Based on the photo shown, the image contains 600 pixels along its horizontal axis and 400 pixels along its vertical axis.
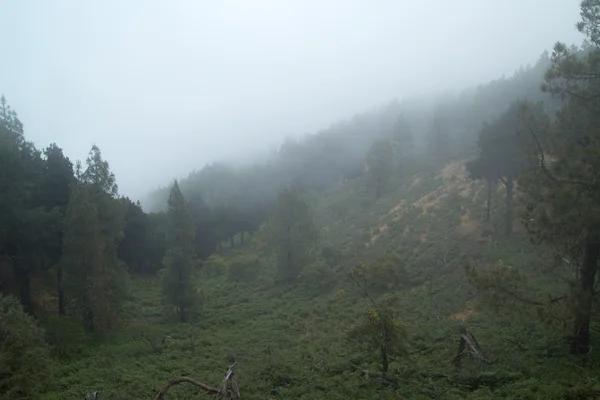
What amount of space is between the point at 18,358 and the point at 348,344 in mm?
13078

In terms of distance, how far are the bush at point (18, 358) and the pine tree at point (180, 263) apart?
18.9 metres

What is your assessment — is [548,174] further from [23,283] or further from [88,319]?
[23,283]

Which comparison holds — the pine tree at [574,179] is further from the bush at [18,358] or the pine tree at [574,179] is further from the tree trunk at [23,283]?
the tree trunk at [23,283]

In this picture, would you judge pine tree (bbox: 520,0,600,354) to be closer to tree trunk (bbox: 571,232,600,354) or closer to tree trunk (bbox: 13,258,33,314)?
tree trunk (bbox: 571,232,600,354)

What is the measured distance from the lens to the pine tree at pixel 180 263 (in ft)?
97.1

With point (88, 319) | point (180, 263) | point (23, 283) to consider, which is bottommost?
point (88, 319)

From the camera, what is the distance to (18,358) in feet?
32.1

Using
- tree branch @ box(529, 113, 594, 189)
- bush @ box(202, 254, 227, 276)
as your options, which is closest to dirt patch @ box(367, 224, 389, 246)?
bush @ box(202, 254, 227, 276)

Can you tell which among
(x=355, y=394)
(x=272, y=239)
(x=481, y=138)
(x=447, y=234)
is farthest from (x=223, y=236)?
(x=355, y=394)

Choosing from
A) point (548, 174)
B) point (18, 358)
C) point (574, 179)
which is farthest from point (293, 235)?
point (18, 358)

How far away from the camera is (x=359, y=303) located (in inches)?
1085

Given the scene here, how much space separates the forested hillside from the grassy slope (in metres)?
0.12

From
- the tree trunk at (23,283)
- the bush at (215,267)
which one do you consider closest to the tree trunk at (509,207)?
the bush at (215,267)

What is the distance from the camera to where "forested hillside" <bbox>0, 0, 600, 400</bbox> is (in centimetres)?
1243
